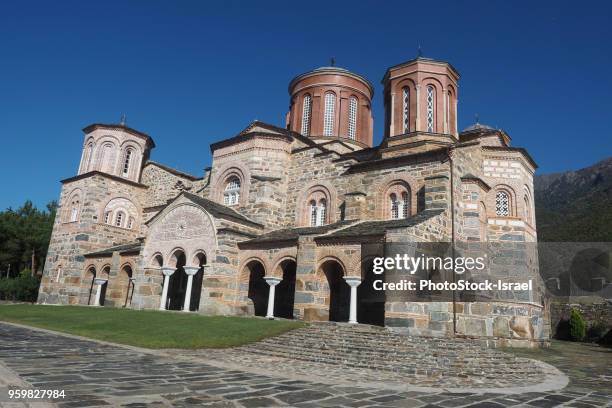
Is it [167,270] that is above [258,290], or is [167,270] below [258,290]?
above

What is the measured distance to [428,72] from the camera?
803 inches

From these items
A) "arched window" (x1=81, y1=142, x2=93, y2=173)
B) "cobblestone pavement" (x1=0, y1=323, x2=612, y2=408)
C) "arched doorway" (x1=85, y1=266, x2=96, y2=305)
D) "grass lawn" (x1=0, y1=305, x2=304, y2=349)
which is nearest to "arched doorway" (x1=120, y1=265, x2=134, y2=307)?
"arched doorway" (x1=85, y1=266, x2=96, y2=305)

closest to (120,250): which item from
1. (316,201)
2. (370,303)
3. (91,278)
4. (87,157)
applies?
(91,278)

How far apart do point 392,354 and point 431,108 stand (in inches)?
542

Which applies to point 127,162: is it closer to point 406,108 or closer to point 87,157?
point 87,157

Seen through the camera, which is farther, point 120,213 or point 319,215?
point 120,213

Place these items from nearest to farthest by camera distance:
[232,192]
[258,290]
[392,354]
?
1. [392,354]
2. [258,290]
3. [232,192]

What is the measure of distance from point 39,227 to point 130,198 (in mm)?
16450

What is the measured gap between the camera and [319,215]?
805 inches

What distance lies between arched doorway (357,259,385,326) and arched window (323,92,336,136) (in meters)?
10.9

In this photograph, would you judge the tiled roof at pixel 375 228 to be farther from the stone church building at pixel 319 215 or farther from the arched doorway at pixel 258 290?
the arched doorway at pixel 258 290

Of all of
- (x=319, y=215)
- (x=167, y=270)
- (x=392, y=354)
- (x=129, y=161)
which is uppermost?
(x=129, y=161)

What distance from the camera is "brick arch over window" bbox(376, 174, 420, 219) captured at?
17.5m

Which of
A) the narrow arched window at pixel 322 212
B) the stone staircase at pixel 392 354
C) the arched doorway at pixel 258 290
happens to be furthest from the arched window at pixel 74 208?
the stone staircase at pixel 392 354
